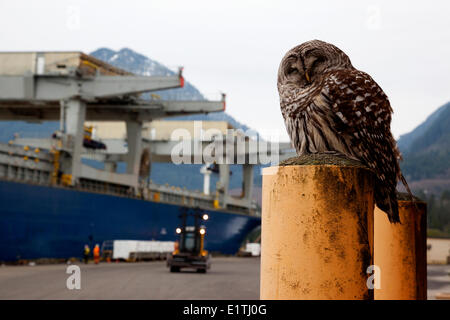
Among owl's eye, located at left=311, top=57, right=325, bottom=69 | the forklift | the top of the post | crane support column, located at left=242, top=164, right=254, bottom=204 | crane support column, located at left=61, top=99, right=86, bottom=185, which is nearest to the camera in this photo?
the top of the post

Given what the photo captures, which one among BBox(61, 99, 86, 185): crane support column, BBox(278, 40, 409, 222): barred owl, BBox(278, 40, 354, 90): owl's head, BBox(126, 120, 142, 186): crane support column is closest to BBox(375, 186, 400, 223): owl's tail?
BBox(278, 40, 409, 222): barred owl

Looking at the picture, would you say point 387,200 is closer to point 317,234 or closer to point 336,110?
point 336,110

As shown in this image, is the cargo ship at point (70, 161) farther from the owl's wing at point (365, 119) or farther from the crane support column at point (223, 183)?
the owl's wing at point (365, 119)

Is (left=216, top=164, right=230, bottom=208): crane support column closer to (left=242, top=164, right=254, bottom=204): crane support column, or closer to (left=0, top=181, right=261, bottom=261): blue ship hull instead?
(left=242, top=164, right=254, bottom=204): crane support column

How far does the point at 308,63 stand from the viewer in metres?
3.09

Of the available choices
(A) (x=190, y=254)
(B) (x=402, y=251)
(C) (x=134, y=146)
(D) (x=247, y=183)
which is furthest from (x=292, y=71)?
(D) (x=247, y=183)

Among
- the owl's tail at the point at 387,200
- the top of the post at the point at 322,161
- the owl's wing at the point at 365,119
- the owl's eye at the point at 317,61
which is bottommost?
the owl's tail at the point at 387,200

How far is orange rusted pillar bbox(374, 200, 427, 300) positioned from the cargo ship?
26.9 m

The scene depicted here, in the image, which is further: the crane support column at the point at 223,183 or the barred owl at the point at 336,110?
the crane support column at the point at 223,183

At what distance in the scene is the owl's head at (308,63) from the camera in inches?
121

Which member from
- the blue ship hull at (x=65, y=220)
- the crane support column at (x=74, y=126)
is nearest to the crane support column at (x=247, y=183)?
the blue ship hull at (x=65, y=220)

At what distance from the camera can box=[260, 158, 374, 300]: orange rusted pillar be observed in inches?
91.8
